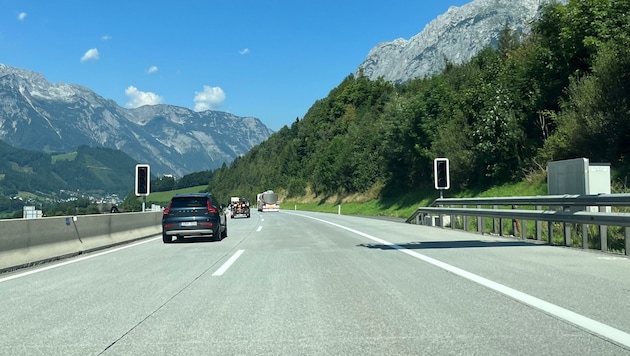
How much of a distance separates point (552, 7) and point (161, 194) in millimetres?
162268

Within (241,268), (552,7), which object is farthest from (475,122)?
(241,268)

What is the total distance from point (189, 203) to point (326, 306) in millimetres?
13034

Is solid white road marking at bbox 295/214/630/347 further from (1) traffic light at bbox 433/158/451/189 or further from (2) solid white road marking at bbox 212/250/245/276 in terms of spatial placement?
(1) traffic light at bbox 433/158/451/189

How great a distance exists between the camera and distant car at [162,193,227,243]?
18.3m

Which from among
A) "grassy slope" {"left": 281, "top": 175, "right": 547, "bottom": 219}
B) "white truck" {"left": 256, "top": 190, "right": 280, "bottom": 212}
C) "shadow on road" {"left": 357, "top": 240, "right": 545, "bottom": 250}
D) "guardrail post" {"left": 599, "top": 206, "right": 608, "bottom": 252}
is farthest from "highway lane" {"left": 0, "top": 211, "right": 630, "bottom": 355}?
"white truck" {"left": 256, "top": 190, "right": 280, "bottom": 212}

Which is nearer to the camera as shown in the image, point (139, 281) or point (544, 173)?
point (139, 281)

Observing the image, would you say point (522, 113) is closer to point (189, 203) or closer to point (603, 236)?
point (189, 203)

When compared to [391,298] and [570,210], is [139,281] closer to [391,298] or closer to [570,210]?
[391,298]

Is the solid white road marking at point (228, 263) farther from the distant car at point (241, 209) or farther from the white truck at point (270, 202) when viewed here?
the white truck at point (270, 202)

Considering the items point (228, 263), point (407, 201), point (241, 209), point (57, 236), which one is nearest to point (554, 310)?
point (228, 263)

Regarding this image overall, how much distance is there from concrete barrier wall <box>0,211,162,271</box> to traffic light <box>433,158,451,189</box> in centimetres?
1469

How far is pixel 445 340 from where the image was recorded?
509 centimetres

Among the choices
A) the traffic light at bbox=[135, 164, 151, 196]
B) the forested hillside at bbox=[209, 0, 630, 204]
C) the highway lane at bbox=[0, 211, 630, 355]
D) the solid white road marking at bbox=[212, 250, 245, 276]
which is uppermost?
the forested hillside at bbox=[209, 0, 630, 204]

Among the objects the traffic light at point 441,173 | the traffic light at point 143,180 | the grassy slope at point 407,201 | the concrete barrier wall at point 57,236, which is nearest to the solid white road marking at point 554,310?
the concrete barrier wall at point 57,236
